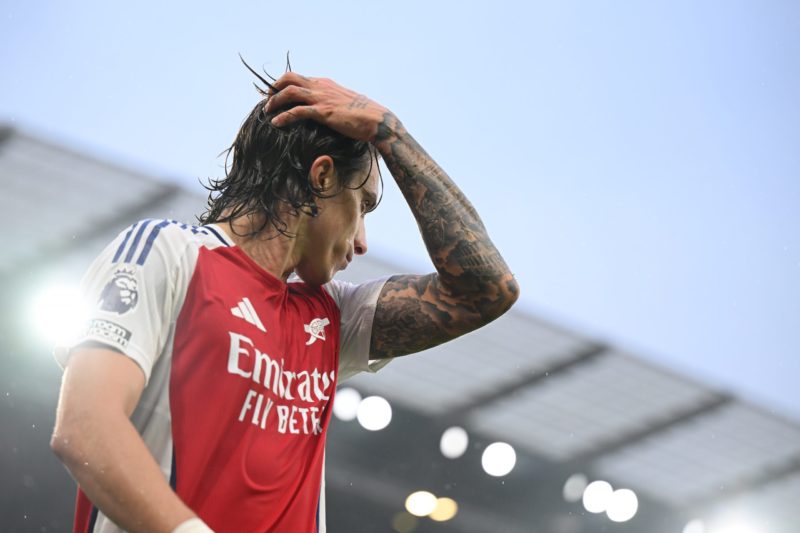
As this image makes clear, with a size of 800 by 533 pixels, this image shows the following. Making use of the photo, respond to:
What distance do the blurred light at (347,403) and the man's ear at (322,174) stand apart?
26.1ft

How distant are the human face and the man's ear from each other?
0.02m

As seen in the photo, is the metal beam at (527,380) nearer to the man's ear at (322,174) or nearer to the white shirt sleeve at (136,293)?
the man's ear at (322,174)

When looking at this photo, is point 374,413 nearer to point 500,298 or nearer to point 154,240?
point 500,298

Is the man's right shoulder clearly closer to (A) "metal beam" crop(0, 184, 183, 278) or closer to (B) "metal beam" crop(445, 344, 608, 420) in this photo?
(A) "metal beam" crop(0, 184, 183, 278)

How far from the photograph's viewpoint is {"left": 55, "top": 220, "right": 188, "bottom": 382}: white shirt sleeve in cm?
151

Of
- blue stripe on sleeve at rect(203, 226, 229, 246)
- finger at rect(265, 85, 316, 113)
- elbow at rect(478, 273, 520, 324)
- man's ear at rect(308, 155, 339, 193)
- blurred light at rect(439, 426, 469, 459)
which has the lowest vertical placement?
blurred light at rect(439, 426, 469, 459)

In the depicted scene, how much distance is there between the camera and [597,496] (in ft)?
37.5

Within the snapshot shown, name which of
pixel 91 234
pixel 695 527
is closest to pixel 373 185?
pixel 91 234

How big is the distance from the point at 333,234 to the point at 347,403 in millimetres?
8177

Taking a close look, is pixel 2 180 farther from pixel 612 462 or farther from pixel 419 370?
pixel 612 462

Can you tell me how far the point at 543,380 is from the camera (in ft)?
34.1

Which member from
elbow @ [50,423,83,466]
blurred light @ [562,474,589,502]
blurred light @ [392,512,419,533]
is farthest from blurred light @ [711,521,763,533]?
elbow @ [50,423,83,466]

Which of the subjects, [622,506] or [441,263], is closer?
[441,263]

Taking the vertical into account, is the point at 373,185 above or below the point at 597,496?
above
